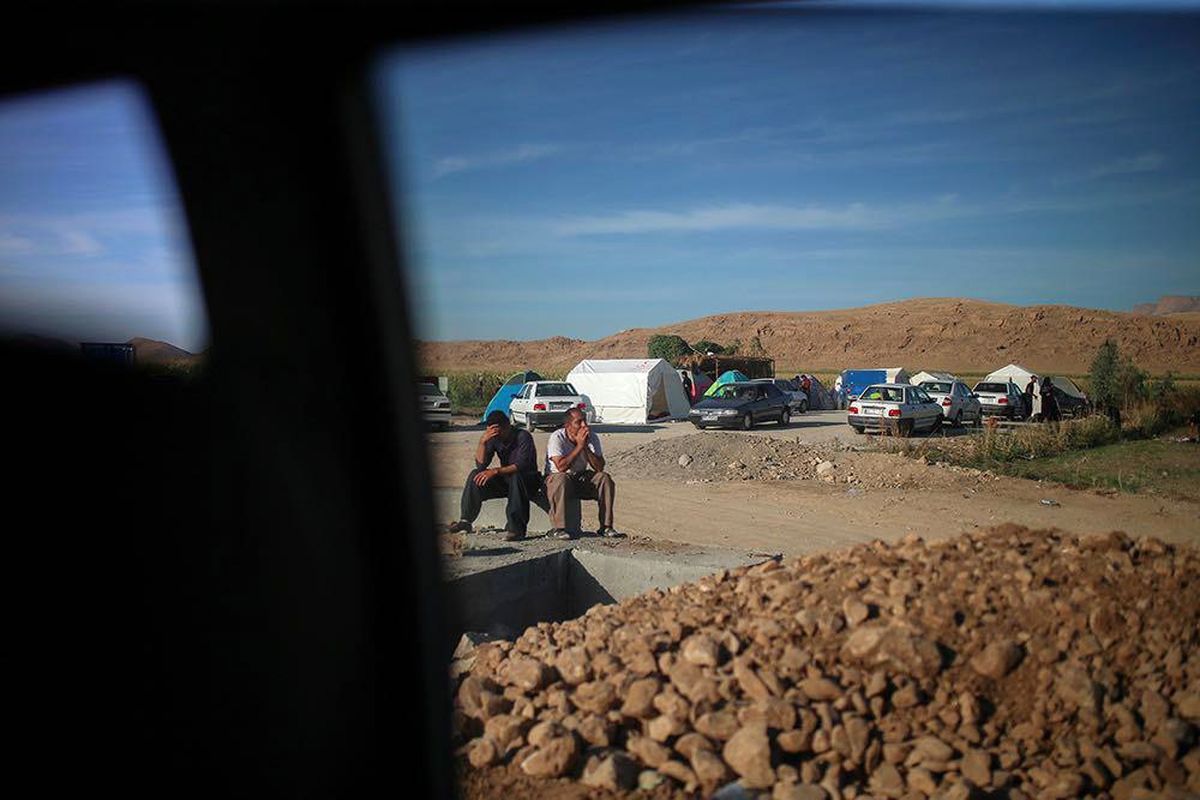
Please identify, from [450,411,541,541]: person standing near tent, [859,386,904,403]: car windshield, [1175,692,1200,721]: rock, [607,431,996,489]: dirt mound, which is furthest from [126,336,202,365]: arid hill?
[859,386,904,403]: car windshield

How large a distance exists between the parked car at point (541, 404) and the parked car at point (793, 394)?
21.4ft

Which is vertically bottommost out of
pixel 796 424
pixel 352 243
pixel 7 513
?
pixel 796 424

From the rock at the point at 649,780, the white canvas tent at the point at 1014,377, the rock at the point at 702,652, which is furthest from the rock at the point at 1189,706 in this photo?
the white canvas tent at the point at 1014,377

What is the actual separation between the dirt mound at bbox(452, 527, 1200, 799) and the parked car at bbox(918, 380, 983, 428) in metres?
21.9

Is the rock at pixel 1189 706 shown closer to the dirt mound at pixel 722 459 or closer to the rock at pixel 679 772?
the rock at pixel 679 772

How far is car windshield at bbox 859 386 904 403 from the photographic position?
2417cm

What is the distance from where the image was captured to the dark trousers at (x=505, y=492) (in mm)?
8961

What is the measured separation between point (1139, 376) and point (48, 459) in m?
21.4

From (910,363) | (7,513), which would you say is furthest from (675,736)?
(910,363)

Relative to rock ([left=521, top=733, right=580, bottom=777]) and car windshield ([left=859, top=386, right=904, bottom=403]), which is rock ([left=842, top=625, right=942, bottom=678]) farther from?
car windshield ([left=859, top=386, right=904, bottom=403])

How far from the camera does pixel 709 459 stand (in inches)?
758

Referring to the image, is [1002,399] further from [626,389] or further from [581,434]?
[581,434]

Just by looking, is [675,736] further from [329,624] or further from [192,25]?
[192,25]

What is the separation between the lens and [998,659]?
4152 mm
